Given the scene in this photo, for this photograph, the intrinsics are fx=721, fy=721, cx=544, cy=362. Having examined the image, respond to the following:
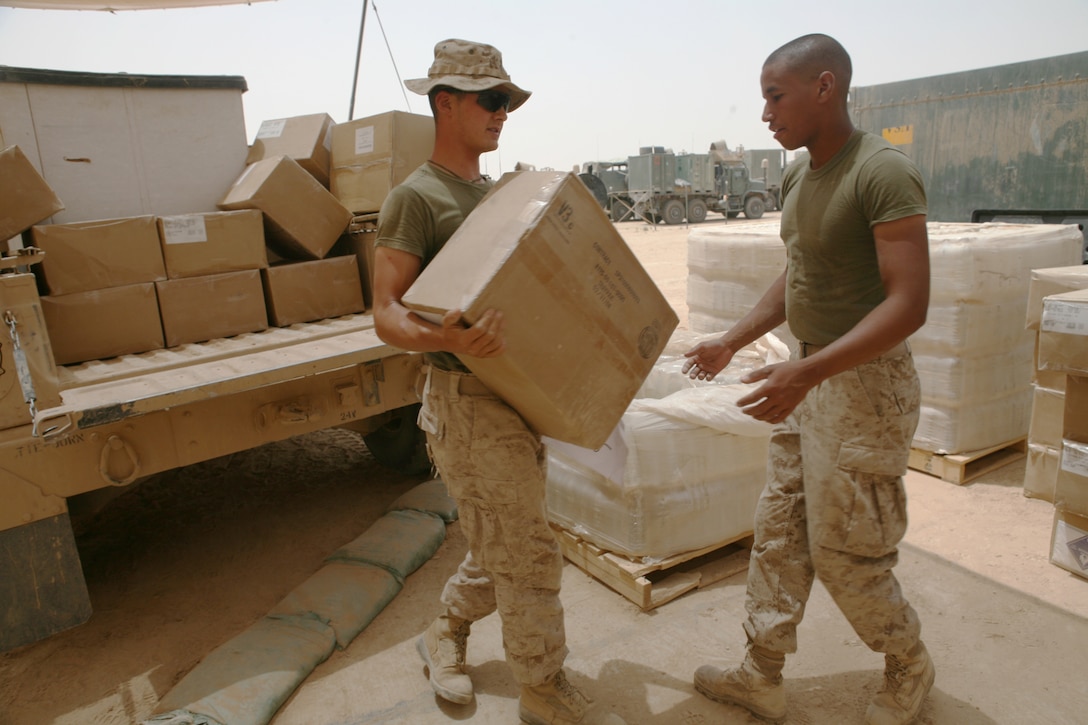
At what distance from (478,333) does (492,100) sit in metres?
0.74

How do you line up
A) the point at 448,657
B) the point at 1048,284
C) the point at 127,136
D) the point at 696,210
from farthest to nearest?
the point at 696,210
the point at 127,136
the point at 1048,284
the point at 448,657

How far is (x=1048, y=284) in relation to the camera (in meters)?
3.05

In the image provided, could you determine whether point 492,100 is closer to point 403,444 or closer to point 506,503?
point 506,503

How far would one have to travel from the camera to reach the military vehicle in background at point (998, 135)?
5.35m

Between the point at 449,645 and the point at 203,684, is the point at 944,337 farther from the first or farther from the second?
the point at 203,684

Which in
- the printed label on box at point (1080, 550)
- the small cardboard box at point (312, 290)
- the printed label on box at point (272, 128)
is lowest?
the printed label on box at point (1080, 550)

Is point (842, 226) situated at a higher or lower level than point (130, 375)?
higher

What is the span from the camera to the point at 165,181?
3.84 meters

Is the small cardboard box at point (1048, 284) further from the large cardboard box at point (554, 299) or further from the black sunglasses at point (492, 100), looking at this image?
the black sunglasses at point (492, 100)

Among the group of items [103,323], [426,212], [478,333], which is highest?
[426,212]

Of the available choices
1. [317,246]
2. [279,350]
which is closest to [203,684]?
A: [279,350]

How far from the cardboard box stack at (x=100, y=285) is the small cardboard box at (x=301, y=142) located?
1163mm

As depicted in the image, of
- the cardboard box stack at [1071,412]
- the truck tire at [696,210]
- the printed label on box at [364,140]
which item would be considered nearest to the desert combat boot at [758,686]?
the cardboard box stack at [1071,412]

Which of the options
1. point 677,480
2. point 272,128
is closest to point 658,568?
point 677,480
